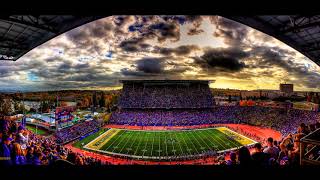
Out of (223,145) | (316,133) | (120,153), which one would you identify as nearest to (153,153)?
(120,153)

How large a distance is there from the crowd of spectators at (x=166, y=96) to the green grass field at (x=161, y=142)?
502 inches

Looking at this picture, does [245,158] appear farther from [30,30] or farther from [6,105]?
[6,105]

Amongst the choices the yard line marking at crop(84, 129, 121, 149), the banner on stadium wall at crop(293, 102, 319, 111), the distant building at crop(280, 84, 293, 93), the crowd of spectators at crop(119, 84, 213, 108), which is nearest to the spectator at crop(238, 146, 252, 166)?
the yard line marking at crop(84, 129, 121, 149)

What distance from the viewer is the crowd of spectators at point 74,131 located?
91.3 feet

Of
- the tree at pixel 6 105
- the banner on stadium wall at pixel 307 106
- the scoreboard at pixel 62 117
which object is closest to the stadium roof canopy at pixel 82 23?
the scoreboard at pixel 62 117

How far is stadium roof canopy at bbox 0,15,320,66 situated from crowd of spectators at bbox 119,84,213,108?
35.9 meters

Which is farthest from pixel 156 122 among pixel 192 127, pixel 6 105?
pixel 6 105

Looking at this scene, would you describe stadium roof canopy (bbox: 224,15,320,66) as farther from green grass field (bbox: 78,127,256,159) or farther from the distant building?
the distant building

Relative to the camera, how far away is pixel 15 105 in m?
36.3

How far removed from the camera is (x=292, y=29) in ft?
30.9

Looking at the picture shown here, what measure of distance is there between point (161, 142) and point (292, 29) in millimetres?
21453

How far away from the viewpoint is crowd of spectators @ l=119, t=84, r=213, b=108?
48656 millimetres

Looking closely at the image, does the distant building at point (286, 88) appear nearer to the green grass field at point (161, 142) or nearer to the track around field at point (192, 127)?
the track around field at point (192, 127)

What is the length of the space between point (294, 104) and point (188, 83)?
19.0 m
